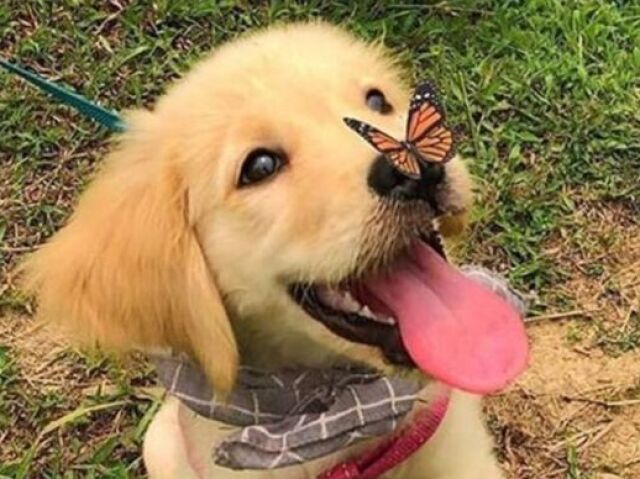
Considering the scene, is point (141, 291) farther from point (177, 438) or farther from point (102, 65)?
point (102, 65)

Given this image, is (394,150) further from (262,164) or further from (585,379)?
(585,379)

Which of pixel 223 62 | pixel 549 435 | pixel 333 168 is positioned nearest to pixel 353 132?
pixel 333 168

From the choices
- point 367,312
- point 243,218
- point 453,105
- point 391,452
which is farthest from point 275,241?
point 453,105

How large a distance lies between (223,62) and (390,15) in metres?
1.69

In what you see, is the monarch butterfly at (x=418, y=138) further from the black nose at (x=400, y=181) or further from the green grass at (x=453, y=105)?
the green grass at (x=453, y=105)

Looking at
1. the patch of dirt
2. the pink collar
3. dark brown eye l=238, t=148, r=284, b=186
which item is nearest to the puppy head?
dark brown eye l=238, t=148, r=284, b=186

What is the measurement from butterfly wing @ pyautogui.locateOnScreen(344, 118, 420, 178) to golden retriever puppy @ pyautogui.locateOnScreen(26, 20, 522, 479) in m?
0.03

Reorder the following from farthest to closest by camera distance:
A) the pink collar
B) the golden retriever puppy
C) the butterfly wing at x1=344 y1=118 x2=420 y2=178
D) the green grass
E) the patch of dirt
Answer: the green grass < the patch of dirt < the pink collar < the golden retriever puppy < the butterfly wing at x1=344 y1=118 x2=420 y2=178

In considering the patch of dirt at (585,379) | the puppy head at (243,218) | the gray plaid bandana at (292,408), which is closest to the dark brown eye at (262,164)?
the puppy head at (243,218)

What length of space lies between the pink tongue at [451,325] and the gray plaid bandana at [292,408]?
161 millimetres

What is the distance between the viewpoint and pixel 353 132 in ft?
8.07

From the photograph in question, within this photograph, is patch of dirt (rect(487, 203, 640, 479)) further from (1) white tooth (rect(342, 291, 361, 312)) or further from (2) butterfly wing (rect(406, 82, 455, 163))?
(2) butterfly wing (rect(406, 82, 455, 163))

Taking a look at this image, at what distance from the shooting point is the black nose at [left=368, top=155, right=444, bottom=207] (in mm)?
2365

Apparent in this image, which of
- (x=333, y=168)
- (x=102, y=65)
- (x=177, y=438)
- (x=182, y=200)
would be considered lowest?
(x=102, y=65)
